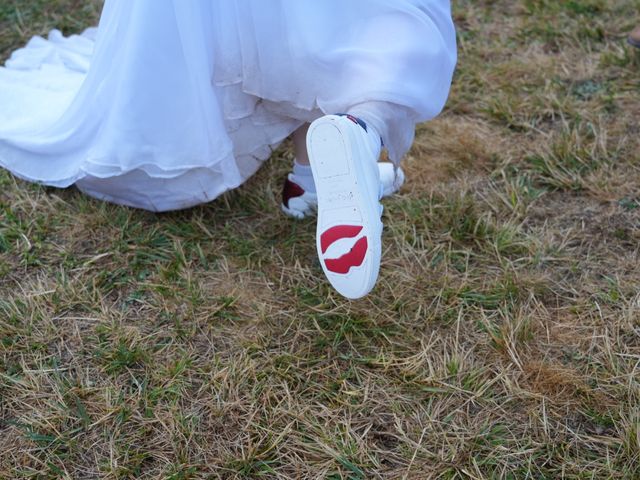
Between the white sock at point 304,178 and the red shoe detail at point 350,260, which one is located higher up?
the red shoe detail at point 350,260

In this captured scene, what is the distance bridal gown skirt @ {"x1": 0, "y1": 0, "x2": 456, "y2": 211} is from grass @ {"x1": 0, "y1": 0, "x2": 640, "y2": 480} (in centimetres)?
11

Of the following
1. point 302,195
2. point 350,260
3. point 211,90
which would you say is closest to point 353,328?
point 350,260

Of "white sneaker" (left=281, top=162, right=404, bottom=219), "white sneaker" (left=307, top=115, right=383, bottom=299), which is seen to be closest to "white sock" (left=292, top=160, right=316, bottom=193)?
"white sneaker" (left=281, top=162, right=404, bottom=219)

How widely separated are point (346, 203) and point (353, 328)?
330 mm

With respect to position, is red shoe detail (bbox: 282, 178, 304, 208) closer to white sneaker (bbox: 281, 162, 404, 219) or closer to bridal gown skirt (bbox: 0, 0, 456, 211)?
white sneaker (bbox: 281, 162, 404, 219)

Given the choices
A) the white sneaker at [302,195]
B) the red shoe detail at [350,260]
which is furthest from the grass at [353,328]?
the red shoe detail at [350,260]

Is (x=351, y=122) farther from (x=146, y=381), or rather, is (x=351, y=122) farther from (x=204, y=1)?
(x=146, y=381)

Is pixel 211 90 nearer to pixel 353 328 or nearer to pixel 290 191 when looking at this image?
pixel 290 191

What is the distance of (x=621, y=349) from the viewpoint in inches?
63.1

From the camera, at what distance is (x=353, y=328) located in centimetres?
167

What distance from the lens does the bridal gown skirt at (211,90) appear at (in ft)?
5.32

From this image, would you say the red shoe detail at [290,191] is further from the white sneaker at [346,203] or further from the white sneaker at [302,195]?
the white sneaker at [346,203]

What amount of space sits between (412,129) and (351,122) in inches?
13.0

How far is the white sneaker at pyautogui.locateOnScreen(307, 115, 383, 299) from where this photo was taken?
1.45 m
